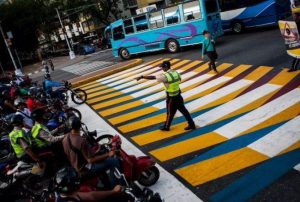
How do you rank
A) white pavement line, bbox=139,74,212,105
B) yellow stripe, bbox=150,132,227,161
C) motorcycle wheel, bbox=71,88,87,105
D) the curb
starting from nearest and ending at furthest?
yellow stripe, bbox=150,132,227,161 → white pavement line, bbox=139,74,212,105 → motorcycle wheel, bbox=71,88,87,105 → the curb

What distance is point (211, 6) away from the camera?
21875 millimetres

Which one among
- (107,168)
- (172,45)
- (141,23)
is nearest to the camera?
(107,168)

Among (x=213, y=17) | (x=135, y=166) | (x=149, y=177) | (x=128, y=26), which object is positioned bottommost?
(x=149, y=177)

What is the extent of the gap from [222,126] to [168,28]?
14.5 m

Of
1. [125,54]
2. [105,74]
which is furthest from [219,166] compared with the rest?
[125,54]

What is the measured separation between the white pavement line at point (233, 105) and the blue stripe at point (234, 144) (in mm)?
1623

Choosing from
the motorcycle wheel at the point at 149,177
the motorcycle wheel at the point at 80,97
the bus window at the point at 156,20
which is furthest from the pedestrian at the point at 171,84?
the bus window at the point at 156,20

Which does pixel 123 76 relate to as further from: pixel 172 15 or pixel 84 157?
pixel 84 157

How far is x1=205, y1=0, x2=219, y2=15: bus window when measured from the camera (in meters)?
21.4

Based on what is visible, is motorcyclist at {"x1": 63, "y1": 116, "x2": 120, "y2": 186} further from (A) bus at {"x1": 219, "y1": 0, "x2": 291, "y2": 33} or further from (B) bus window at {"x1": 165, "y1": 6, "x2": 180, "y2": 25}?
(A) bus at {"x1": 219, "y1": 0, "x2": 291, "y2": 33}

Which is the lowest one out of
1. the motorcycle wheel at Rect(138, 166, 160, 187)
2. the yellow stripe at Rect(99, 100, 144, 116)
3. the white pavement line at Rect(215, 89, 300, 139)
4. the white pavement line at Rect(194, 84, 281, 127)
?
the yellow stripe at Rect(99, 100, 144, 116)

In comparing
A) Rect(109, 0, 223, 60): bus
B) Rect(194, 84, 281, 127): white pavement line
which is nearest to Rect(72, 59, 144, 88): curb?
Rect(109, 0, 223, 60): bus

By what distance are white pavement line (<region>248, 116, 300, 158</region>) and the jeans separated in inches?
124

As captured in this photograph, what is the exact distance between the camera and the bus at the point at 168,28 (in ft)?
69.7
